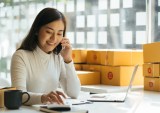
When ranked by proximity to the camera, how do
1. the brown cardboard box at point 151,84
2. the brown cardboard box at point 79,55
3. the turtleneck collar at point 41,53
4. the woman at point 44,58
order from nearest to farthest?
1. the woman at point 44,58
2. the turtleneck collar at point 41,53
3. the brown cardboard box at point 151,84
4. the brown cardboard box at point 79,55

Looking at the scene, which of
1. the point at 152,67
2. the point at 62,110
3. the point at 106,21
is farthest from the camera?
the point at 106,21

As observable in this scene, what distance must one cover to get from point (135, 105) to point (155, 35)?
1.61m

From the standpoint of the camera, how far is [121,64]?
10.4 feet

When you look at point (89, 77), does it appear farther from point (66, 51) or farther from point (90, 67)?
point (66, 51)

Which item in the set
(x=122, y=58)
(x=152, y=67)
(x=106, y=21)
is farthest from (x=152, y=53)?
(x=106, y=21)

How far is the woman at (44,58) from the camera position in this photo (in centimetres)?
221

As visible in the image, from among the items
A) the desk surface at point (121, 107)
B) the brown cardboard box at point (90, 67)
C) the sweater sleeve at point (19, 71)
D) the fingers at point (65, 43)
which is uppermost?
the fingers at point (65, 43)

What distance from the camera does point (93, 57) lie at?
3.44 m

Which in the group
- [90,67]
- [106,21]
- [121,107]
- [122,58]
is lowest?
[121,107]

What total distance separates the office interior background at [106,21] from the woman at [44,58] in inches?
51.1

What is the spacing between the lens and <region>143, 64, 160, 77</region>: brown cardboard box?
2.74 meters

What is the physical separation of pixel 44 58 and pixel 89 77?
99 centimetres

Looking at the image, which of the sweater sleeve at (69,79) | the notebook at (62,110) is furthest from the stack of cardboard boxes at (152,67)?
the notebook at (62,110)

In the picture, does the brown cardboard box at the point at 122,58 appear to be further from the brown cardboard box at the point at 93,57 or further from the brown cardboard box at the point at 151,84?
the brown cardboard box at the point at 151,84
